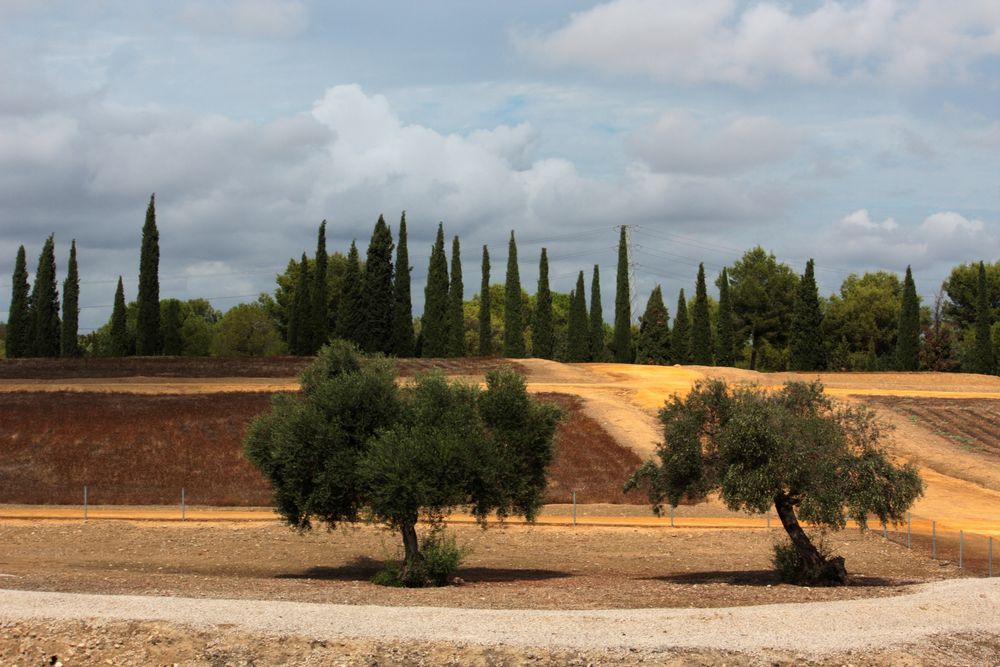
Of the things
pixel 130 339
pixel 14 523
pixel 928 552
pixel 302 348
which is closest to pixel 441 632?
pixel 928 552

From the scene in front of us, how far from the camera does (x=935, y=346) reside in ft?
338

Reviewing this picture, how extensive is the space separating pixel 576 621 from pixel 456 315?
76.6m

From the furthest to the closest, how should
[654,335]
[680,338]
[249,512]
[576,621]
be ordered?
1. [654,335]
2. [680,338]
3. [249,512]
4. [576,621]

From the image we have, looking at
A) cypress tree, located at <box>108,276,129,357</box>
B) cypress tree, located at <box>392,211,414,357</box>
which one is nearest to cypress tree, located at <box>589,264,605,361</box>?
cypress tree, located at <box>392,211,414,357</box>

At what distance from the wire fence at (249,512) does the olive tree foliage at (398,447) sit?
391 inches

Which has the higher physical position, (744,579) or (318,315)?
(318,315)

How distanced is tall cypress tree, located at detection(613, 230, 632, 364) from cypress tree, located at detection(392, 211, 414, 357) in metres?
22.2

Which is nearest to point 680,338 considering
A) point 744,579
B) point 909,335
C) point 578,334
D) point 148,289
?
point 578,334

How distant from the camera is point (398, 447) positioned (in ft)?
99.1

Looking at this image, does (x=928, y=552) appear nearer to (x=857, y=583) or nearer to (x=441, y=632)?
(x=857, y=583)

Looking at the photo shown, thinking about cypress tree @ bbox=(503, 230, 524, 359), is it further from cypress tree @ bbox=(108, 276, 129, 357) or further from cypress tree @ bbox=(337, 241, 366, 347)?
cypress tree @ bbox=(108, 276, 129, 357)

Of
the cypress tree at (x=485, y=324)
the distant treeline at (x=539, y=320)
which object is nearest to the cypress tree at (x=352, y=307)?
the distant treeline at (x=539, y=320)

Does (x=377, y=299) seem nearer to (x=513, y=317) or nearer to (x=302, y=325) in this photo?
(x=302, y=325)

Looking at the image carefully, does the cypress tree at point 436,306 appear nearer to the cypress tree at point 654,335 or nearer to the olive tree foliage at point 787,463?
the cypress tree at point 654,335
